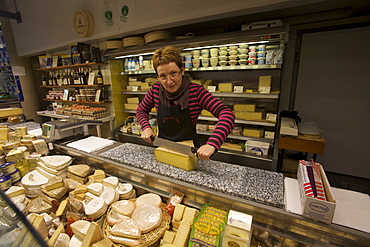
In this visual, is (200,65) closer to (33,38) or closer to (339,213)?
(339,213)

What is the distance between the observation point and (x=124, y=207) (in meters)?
1.10

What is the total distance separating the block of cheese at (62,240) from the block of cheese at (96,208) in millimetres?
139

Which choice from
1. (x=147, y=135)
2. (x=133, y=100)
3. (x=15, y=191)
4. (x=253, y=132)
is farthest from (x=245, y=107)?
(x=15, y=191)

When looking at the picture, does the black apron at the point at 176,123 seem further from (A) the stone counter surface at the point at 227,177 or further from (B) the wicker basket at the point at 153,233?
(B) the wicker basket at the point at 153,233

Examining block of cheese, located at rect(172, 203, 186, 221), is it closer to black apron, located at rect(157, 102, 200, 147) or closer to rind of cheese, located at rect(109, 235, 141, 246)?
rind of cheese, located at rect(109, 235, 141, 246)

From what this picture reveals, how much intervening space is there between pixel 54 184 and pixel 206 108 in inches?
51.8

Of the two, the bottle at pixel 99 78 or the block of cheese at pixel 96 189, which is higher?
the bottle at pixel 99 78

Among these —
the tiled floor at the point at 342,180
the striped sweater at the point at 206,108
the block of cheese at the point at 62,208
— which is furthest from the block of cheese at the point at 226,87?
the block of cheese at the point at 62,208

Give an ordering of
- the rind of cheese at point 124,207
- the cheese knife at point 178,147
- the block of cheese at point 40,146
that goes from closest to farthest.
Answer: the rind of cheese at point 124,207, the cheese knife at point 178,147, the block of cheese at point 40,146

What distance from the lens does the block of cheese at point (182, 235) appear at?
0.86 m

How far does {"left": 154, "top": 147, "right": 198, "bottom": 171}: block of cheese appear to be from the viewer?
1.22 meters

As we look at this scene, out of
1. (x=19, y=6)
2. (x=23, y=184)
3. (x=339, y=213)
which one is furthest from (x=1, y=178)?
(x=19, y=6)

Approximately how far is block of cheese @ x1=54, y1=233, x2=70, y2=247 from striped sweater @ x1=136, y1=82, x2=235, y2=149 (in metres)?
0.91

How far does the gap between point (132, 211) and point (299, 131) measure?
8.45ft
